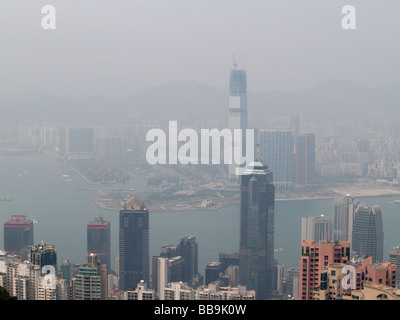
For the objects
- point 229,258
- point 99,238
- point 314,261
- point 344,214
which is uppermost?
point 314,261

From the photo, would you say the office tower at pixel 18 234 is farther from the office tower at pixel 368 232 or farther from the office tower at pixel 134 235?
the office tower at pixel 368 232

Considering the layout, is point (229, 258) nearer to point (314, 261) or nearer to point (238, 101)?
point (238, 101)

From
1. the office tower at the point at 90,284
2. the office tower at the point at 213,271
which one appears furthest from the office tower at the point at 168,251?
the office tower at the point at 90,284

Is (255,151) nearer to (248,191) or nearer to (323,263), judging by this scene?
(248,191)

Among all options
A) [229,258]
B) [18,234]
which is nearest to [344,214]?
[229,258]

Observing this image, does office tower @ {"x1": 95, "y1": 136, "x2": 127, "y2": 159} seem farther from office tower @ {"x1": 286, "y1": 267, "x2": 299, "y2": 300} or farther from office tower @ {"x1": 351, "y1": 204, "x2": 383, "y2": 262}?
office tower @ {"x1": 351, "y1": 204, "x2": 383, "y2": 262}

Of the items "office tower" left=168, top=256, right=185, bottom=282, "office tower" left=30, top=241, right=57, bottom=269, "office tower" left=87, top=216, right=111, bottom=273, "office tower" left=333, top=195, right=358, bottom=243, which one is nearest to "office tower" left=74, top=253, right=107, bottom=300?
"office tower" left=30, top=241, right=57, bottom=269

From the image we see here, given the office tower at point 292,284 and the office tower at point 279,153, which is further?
A: the office tower at point 279,153
